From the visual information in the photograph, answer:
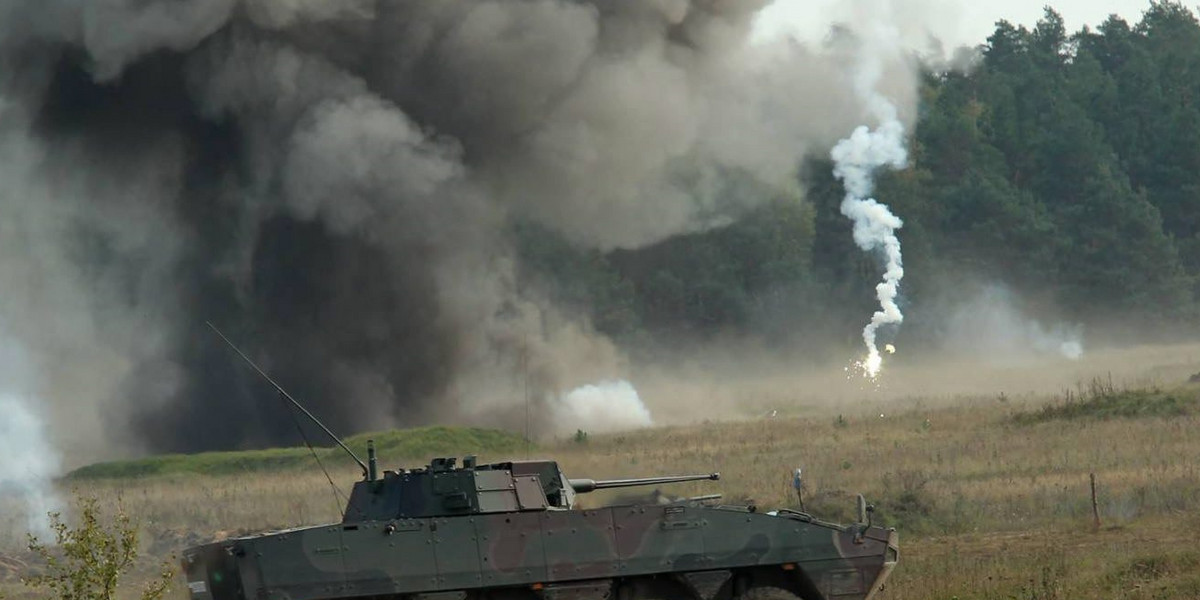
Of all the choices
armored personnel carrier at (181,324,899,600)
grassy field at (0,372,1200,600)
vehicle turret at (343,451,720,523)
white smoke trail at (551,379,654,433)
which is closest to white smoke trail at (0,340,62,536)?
grassy field at (0,372,1200,600)

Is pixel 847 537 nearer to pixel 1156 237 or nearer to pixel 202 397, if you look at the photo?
pixel 202 397

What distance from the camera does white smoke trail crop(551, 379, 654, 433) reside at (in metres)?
41.3

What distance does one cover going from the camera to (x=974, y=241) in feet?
227

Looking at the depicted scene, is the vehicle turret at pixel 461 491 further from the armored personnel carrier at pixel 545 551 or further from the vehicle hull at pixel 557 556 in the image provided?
the vehicle hull at pixel 557 556

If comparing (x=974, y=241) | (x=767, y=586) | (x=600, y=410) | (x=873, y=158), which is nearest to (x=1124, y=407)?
(x=600, y=410)

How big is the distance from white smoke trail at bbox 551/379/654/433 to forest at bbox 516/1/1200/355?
10.1 meters

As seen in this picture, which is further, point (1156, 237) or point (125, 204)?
point (1156, 237)

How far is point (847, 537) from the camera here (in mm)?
19328

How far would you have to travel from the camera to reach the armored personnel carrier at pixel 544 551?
18500 millimetres

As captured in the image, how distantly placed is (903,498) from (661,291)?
124 feet

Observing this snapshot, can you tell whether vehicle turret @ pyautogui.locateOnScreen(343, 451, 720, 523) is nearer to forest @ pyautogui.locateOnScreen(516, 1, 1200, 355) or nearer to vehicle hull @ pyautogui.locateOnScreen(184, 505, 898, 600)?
vehicle hull @ pyautogui.locateOnScreen(184, 505, 898, 600)

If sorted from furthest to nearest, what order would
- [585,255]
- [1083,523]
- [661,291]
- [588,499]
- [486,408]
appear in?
[661,291]
[585,255]
[486,408]
[1083,523]
[588,499]

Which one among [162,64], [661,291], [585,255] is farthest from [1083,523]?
[661,291]

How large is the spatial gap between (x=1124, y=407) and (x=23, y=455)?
20.6 metres
